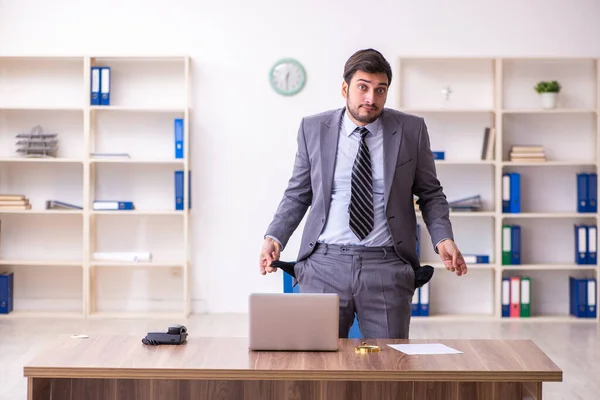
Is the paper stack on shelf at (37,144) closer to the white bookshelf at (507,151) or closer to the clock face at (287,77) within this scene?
the clock face at (287,77)

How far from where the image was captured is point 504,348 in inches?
105

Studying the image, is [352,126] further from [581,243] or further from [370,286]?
[581,243]

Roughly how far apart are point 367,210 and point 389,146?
0.83ft

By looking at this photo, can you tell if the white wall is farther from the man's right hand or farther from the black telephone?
the black telephone

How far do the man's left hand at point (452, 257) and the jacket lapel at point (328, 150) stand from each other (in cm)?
43

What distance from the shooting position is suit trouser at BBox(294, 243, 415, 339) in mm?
2904

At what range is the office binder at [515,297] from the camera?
650 centimetres

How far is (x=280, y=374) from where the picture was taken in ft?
7.83

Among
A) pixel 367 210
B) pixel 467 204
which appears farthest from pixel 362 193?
pixel 467 204

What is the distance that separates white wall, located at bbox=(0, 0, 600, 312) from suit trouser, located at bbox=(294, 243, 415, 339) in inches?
146

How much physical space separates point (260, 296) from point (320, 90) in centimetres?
431

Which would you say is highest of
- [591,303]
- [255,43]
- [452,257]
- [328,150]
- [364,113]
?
[255,43]

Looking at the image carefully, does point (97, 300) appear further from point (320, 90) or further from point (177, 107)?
point (320, 90)

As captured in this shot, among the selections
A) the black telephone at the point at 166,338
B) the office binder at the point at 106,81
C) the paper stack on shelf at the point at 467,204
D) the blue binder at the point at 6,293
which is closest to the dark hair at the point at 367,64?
the black telephone at the point at 166,338
